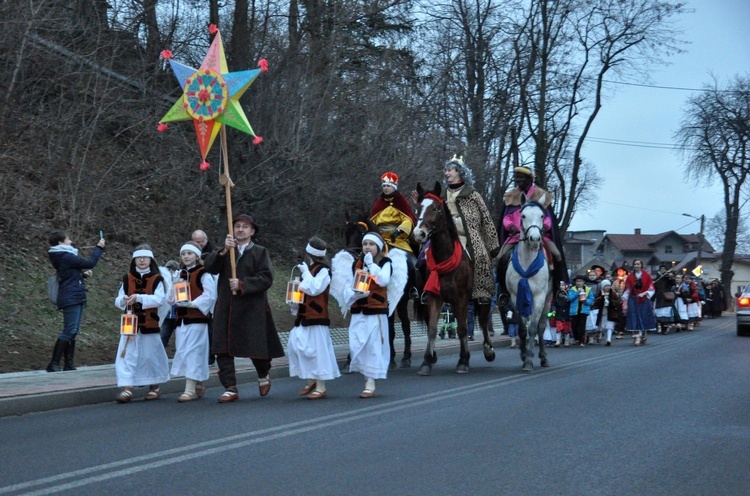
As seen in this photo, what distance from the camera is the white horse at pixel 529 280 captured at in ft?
50.4

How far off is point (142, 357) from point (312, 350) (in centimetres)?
198

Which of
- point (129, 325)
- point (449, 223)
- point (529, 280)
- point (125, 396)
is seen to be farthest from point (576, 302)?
point (129, 325)

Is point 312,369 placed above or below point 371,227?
below

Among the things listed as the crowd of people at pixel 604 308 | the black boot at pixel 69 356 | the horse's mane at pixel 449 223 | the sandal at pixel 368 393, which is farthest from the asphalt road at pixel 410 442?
the crowd of people at pixel 604 308

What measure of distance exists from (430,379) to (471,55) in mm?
24894

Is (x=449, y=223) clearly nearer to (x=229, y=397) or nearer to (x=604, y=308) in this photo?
(x=229, y=397)

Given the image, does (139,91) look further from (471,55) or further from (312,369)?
(471,55)

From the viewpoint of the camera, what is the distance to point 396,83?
1065 inches

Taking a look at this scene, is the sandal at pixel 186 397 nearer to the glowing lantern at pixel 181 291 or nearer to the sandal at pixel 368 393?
the glowing lantern at pixel 181 291

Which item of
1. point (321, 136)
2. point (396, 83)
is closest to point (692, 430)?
point (321, 136)

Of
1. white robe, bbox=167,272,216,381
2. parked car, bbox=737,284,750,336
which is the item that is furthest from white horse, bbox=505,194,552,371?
parked car, bbox=737,284,750,336

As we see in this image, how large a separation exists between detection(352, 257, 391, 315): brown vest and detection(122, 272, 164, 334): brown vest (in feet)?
7.49

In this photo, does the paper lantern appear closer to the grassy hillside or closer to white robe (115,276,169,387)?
white robe (115,276,169,387)

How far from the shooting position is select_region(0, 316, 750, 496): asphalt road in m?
6.89
